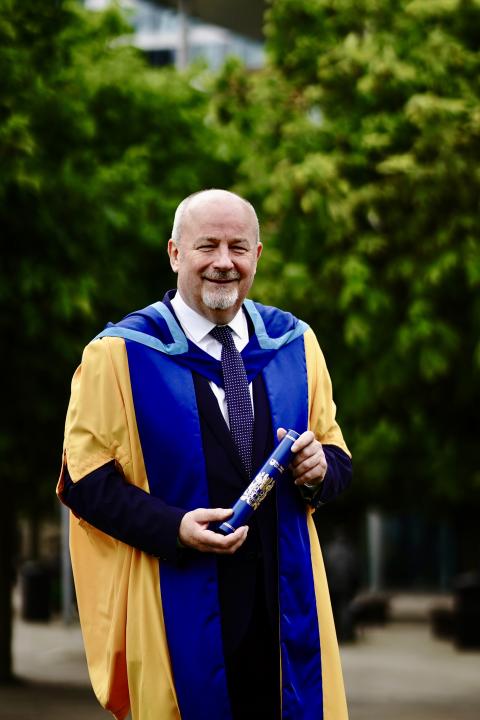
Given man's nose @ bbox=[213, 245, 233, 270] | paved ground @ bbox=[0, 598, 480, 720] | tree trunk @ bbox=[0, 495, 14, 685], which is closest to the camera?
man's nose @ bbox=[213, 245, 233, 270]

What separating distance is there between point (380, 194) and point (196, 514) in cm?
848

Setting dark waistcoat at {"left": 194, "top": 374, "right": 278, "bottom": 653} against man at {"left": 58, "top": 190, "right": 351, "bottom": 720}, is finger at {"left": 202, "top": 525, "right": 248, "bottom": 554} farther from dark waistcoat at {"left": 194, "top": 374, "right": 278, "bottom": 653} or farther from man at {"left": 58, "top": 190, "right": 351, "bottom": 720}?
dark waistcoat at {"left": 194, "top": 374, "right": 278, "bottom": 653}

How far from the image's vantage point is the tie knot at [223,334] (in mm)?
4016

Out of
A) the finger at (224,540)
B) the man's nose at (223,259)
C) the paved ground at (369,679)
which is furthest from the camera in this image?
the paved ground at (369,679)

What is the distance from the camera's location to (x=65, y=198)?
11109 mm

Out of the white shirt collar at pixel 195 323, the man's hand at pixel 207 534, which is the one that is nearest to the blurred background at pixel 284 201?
the white shirt collar at pixel 195 323

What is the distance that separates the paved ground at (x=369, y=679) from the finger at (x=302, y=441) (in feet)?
27.5

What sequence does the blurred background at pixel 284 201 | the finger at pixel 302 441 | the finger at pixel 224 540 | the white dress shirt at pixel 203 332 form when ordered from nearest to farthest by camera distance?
the finger at pixel 224 540 → the finger at pixel 302 441 → the white dress shirt at pixel 203 332 → the blurred background at pixel 284 201

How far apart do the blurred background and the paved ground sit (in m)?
0.09

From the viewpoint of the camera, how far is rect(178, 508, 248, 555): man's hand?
361cm

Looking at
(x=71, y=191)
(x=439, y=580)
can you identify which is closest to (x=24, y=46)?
(x=71, y=191)

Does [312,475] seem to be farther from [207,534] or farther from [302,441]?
[207,534]

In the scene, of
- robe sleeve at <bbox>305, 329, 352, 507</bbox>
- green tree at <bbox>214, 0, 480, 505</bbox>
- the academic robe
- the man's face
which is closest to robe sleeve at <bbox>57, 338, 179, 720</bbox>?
the academic robe

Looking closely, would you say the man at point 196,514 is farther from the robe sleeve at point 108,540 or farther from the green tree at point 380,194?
the green tree at point 380,194
